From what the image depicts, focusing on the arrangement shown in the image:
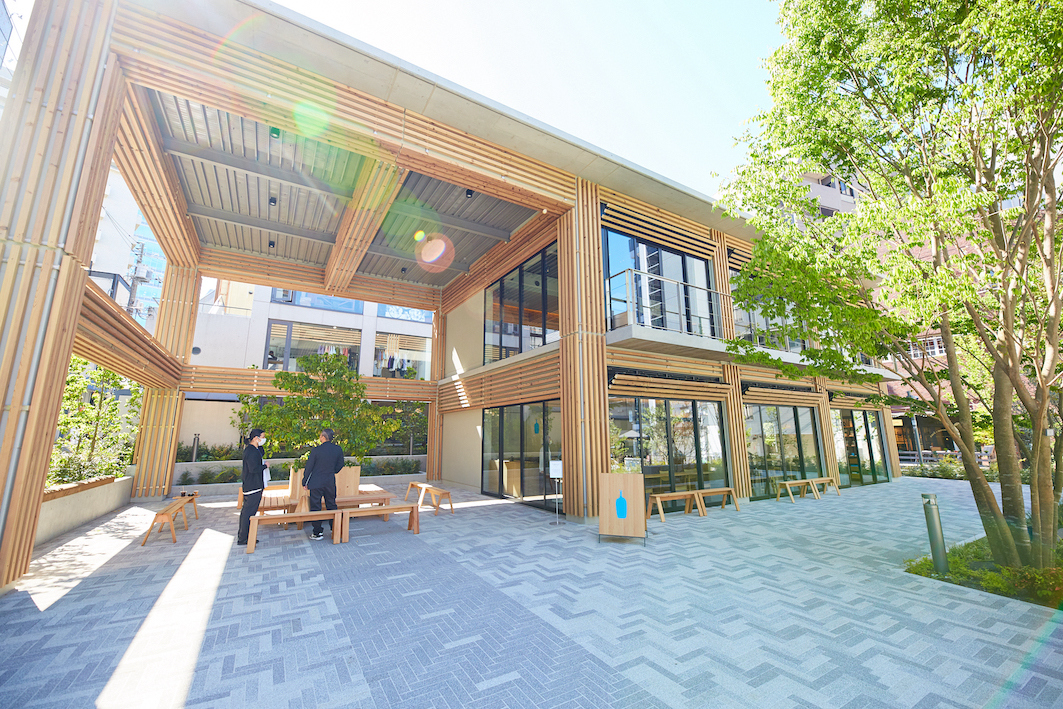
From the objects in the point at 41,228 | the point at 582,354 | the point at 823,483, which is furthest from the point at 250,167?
the point at 823,483

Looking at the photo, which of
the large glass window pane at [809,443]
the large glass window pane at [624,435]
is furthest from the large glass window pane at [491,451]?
the large glass window pane at [809,443]

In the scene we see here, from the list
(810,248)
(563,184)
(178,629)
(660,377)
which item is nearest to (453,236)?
(563,184)

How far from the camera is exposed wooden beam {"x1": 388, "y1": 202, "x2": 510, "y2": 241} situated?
9852mm

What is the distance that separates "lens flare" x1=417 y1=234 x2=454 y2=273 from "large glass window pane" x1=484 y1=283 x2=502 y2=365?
5.56 ft

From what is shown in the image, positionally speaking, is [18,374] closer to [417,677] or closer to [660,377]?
[417,677]

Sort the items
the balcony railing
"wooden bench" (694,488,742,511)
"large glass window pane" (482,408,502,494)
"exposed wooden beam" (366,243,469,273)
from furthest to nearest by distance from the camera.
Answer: "exposed wooden beam" (366,243,469,273) < "large glass window pane" (482,408,502,494) < the balcony railing < "wooden bench" (694,488,742,511)

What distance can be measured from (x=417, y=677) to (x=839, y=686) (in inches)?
109

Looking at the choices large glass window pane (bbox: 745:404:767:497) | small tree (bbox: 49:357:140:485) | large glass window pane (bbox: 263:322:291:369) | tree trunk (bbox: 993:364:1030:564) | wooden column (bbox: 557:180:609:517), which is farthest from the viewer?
large glass window pane (bbox: 263:322:291:369)

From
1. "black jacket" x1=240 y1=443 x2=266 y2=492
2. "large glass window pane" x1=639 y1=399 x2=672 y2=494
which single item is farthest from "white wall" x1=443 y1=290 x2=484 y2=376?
"black jacket" x1=240 y1=443 x2=266 y2=492

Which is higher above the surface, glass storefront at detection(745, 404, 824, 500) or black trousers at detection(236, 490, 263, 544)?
glass storefront at detection(745, 404, 824, 500)

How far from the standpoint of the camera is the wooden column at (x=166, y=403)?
10.5 m

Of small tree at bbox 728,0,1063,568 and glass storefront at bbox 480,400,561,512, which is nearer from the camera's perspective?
small tree at bbox 728,0,1063,568

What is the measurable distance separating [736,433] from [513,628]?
8287 mm

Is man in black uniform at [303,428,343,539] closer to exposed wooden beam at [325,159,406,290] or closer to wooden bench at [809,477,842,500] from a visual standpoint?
exposed wooden beam at [325,159,406,290]
